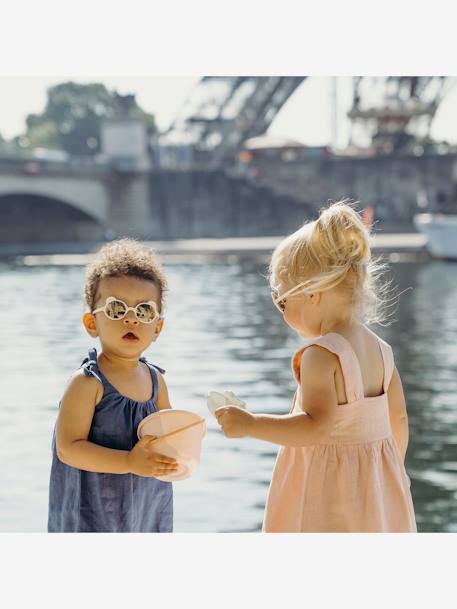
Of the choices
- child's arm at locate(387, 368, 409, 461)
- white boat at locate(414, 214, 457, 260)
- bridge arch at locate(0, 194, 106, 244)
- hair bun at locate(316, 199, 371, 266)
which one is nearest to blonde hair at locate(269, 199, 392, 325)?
hair bun at locate(316, 199, 371, 266)

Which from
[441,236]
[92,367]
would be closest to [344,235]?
[92,367]

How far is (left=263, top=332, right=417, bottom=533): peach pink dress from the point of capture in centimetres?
165

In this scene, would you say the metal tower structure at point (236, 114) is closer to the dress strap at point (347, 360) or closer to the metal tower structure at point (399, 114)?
the metal tower structure at point (399, 114)

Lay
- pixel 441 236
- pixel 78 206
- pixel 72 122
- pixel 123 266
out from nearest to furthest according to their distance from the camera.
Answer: pixel 123 266
pixel 441 236
pixel 78 206
pixel 72 122

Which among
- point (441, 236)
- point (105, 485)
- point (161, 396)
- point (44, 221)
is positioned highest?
point (44, 221)

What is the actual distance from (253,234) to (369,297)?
83.7 ft

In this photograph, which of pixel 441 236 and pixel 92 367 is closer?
pixel 92 367

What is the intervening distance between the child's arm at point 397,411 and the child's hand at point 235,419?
9.8 inches

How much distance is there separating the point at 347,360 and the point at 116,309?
317mm

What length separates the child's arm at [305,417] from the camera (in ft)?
5.24

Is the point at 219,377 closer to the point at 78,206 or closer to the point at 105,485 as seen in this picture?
the point at 105,485

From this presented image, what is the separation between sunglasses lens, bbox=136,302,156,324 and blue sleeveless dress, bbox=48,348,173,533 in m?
0.09

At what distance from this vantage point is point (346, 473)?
1655mm

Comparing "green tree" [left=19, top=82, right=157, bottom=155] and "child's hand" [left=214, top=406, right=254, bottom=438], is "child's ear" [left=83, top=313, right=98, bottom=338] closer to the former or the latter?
"child's hand" [left=214, top=406, right=254, bottom=438]
